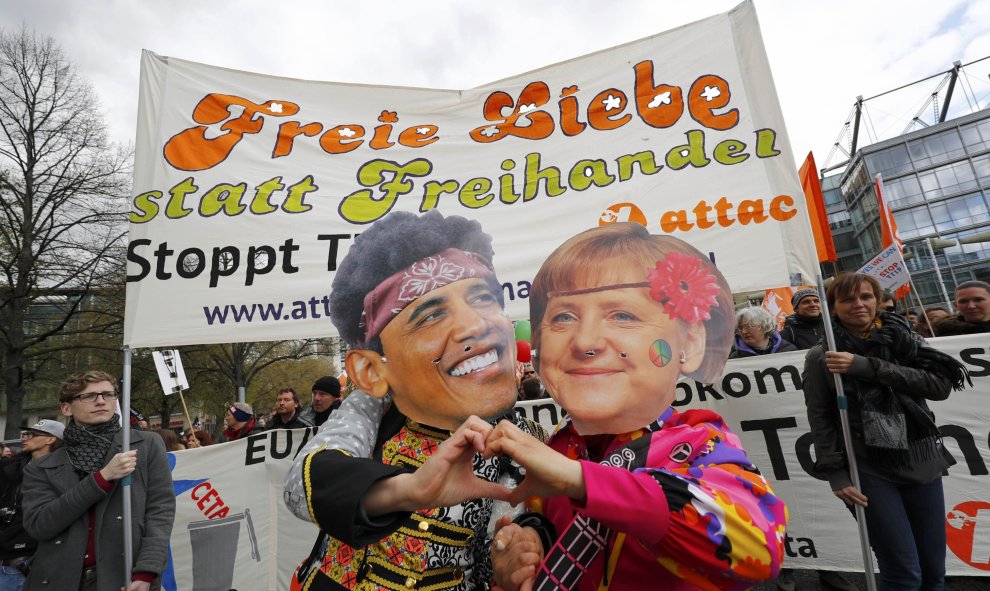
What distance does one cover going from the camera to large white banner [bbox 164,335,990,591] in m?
3.00

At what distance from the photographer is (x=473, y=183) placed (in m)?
2.38

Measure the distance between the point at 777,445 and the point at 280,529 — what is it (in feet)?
11.1

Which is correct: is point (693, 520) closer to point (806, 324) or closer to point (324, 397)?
point (324, 397)

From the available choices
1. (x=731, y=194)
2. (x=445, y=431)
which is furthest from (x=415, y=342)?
(x=731, y=194)

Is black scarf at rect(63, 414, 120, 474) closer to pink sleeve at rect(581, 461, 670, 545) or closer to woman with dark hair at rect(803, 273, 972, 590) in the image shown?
pink sleeve at rect(581, 461, 670, 545)

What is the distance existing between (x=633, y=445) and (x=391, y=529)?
0.61 m

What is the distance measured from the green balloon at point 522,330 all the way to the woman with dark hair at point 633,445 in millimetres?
373

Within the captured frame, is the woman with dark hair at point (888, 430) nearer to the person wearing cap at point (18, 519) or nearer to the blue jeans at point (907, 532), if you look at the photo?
the blue jeans at point (907, 532)

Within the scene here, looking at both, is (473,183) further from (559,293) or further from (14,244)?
(14,244)

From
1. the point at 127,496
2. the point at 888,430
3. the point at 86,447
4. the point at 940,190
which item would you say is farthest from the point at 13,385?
the point at 940,190

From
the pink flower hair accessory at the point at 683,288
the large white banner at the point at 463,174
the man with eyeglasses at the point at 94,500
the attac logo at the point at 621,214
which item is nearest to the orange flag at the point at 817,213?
the large white banner at the point at 463,174

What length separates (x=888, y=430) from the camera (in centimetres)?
233

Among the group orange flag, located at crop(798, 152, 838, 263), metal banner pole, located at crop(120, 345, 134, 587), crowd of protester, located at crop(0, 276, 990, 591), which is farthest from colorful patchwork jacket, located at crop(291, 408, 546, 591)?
orange flag, located at crop(798, 152, 838, 263)

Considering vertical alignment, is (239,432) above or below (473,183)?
below
